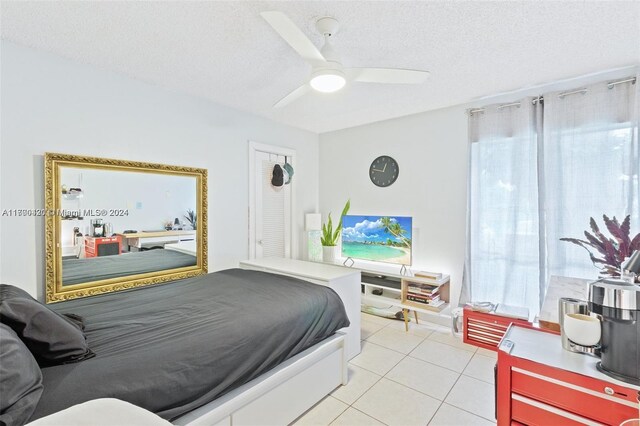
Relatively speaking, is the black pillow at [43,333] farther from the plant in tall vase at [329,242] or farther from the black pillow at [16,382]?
the plant in tall vase at [329,242]

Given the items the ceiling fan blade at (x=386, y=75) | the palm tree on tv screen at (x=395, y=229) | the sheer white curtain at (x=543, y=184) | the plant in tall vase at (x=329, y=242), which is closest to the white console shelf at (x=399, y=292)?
the sheer white curtain at (x=543, y=184)

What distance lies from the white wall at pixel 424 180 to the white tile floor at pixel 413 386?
30.9 inches

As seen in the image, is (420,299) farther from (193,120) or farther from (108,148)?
(108,148)

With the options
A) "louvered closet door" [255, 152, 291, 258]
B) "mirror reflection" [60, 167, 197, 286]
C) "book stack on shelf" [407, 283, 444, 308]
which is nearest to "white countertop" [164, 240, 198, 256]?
"mirror reflection" [60, 167, 197, 286]

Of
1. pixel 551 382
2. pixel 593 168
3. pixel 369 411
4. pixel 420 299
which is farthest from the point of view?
pixel 420 299

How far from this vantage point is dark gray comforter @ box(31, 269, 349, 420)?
1.13m

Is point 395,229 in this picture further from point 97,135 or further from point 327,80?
point 97,135

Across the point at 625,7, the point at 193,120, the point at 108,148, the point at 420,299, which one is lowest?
the point at 420,299

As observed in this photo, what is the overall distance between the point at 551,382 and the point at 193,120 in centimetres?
337

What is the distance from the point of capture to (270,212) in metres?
3.86

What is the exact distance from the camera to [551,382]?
46.7 inches

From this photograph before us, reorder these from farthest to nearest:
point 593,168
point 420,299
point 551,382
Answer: point 420,299 → point 593,168 → point 551,382

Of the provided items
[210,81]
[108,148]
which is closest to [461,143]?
[210,81]

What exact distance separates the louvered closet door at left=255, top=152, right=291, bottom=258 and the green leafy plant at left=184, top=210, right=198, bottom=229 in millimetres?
814
